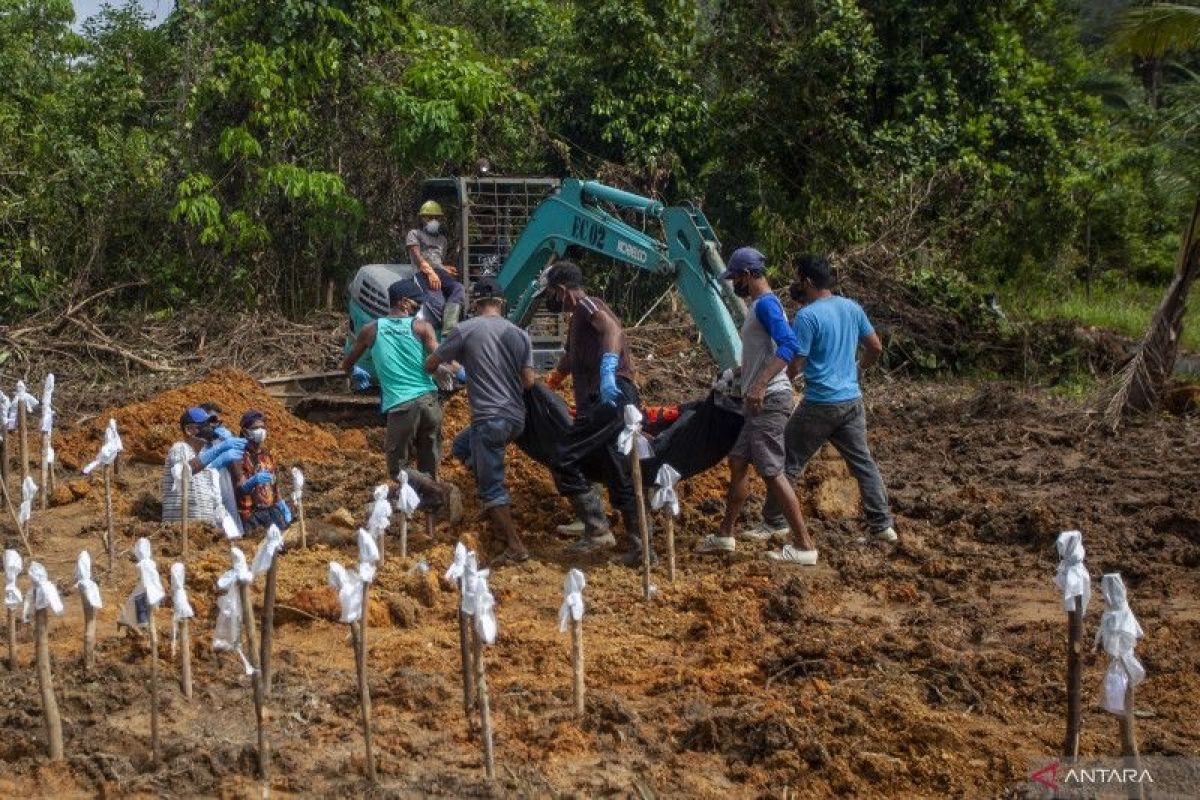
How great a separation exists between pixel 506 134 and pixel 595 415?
10.9 meters

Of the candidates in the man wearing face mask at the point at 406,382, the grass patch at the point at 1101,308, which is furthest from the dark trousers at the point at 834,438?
the grass patch at the point at 1101,308

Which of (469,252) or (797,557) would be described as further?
(469,252)

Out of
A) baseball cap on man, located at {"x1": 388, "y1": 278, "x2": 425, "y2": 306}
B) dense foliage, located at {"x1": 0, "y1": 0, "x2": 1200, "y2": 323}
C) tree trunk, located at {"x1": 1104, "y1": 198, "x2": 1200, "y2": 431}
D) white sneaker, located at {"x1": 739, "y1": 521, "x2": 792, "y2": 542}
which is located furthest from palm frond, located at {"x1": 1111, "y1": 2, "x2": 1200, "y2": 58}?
baseball cap on man, located at {"x1": 388, "y1": 278, "x2": 425, "y2": 306}

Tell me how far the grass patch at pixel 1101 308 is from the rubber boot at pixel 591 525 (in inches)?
406

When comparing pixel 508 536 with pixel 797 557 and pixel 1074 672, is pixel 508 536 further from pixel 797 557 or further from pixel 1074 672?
pixel 1074 672

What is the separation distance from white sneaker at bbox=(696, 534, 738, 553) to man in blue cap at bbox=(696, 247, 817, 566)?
27cm

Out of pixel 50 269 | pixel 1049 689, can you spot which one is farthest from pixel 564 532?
pixel 50 269

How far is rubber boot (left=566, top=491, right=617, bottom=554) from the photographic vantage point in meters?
9.62

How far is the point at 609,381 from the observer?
30.6 feet

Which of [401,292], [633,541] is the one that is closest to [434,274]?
[401,292]

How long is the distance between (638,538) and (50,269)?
1118cm

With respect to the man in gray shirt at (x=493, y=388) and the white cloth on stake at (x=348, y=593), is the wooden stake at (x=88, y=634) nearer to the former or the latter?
the white cloth on stake at (x=348, y=593)

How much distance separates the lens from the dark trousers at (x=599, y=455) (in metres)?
9.38

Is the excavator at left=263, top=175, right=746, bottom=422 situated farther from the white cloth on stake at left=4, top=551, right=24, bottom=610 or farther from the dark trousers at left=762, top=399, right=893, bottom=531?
the white cloth on stake at left=4, top=551, right=24, bottom=610
